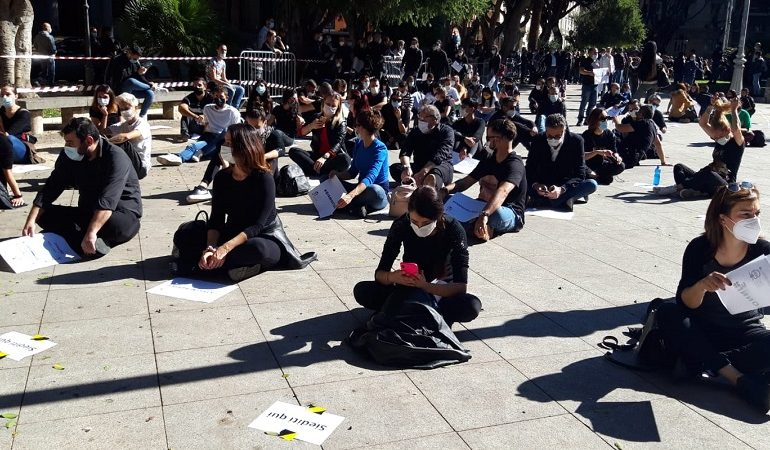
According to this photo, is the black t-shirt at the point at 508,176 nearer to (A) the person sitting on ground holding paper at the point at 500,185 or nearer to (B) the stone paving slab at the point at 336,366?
(A) the person sitting on ground holding paper at the point at 500,185

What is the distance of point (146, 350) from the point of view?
5.37 m

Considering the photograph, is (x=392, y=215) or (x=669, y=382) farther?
(x=392, y=215)

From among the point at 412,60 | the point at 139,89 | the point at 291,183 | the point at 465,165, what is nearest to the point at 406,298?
the point at 291,183

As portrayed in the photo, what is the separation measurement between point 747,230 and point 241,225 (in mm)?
3959

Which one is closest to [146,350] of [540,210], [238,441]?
[238,441]

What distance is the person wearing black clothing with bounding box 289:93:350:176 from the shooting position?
11.0 meters

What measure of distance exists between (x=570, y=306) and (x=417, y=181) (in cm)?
372

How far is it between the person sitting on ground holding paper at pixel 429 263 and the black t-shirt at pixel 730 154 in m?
6.64

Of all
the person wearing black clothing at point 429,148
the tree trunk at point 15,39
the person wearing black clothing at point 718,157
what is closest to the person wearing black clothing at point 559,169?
the person wearing black clothing at point 429,148

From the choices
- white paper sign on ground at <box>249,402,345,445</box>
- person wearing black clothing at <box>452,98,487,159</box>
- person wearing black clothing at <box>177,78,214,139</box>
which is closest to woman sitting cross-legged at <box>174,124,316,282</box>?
white paper sign on ground at <box>249,402,345,445</box>

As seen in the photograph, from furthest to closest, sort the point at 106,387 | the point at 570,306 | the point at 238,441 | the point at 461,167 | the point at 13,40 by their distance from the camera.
A: the point at 13,40 → the point at 461,167 → the point at 570,306 → the point at 106,387 → the point at 238,441

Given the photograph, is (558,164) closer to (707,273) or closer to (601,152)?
(601,152)

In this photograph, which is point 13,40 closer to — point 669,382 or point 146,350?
point 146,350

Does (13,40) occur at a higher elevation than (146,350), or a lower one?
higher
